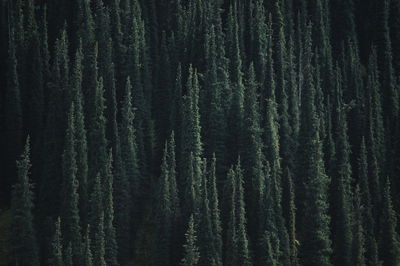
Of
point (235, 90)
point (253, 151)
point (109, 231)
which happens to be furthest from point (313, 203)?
point (235, 90)

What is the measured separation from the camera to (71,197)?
293 feet

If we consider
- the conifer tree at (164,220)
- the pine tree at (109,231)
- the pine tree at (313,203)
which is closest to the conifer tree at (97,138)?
the pine tree at (109,231)

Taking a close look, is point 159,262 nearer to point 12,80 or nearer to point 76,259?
point 76,259

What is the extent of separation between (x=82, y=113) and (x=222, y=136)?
17.9 m

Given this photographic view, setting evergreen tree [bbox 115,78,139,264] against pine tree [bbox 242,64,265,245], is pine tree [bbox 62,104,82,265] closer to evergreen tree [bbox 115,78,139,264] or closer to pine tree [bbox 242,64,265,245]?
evergreen tree [bbox 115,78,139,264]

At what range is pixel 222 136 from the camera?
100688 millimetres

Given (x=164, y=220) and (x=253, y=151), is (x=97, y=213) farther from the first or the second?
(x=253, y=151)

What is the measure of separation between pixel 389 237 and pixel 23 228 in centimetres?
4017

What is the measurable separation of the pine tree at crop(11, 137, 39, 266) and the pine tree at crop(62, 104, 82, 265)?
3.98 metres

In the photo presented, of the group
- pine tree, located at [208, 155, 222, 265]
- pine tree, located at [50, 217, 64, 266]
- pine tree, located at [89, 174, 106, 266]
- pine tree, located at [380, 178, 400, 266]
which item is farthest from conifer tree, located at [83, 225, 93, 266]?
pine tree, located at [380, 178, 400, 266]

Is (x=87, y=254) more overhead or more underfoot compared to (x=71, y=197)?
more underfoot

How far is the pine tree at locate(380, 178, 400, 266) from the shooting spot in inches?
3433

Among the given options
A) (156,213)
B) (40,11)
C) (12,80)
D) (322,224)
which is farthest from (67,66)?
(322,224)

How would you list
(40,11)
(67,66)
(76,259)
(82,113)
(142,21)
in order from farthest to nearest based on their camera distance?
(40,11) → (142,21) → (67,66) → (82,113) → (76,259)
